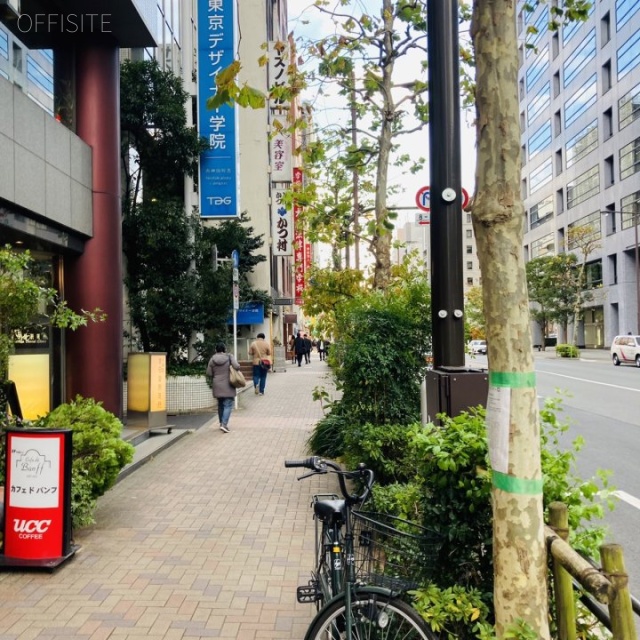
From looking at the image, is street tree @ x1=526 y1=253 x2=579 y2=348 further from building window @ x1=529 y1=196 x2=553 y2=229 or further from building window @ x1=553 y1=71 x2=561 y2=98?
building window @ x1=553 y1=71 x2=561 y2=98

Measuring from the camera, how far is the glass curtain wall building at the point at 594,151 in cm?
4816

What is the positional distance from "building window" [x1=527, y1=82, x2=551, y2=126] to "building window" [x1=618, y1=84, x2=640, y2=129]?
1878cm

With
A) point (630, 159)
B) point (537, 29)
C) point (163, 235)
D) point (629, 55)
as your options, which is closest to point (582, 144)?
point (630, 159)

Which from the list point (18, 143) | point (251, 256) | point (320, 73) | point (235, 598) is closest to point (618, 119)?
point (251, 256)

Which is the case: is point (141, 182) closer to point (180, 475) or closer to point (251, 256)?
point (251, 256)

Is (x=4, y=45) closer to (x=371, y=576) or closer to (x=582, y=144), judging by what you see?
(x=371, y=576)

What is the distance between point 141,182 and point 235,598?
50.9ft

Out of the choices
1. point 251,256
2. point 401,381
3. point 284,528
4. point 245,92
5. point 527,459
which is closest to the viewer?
point 527,459

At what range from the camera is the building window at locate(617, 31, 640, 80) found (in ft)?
151

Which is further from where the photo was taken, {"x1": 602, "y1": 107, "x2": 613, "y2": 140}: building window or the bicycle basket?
{"x1": 602, "y1": 107, "x2": 613, "y2": 140}: building window

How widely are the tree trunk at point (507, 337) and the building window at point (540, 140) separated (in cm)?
7194

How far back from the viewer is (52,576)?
4781mm

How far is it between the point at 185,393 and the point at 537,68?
69810mm

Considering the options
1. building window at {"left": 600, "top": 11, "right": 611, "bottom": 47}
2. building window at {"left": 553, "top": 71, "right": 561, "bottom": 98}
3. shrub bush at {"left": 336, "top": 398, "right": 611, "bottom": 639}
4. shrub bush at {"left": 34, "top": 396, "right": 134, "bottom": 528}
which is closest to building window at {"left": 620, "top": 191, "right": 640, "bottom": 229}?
building window at {"left": 600, "top": 11, "right": 611, "bottom": 47}
